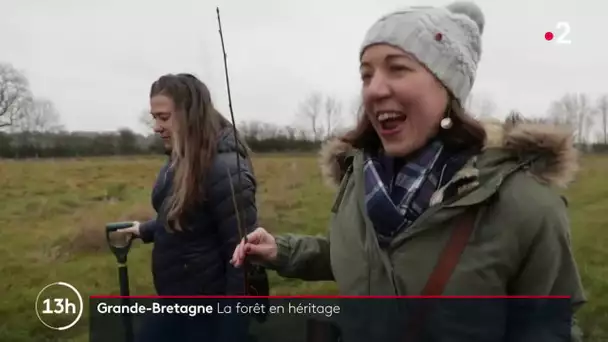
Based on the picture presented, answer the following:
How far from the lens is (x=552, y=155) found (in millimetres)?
1198

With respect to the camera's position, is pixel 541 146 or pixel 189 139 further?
pixel 189 139

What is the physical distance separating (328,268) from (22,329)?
92cm

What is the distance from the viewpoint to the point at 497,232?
1.14 meters

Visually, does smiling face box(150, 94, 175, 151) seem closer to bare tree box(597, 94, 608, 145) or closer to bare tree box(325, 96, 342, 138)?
bare tree box(325, 96, 342, 138)

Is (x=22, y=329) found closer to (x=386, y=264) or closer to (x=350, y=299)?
(x=350, y=299)

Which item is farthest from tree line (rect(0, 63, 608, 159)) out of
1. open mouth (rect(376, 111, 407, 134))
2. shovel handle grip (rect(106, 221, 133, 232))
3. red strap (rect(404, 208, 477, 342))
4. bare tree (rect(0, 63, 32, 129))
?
red strap (rect(404, 208, 477, 342))

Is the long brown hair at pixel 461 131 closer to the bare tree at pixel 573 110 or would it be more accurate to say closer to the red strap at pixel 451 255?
the red strap at pixel 451 255

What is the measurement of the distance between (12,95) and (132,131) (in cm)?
34

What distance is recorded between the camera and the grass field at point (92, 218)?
169cm

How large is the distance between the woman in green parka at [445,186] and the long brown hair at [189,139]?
47cm

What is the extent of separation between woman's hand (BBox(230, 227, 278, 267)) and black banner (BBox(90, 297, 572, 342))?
19 cm

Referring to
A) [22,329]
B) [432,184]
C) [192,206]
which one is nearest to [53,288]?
[22,329]

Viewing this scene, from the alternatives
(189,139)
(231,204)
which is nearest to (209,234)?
(231,204)

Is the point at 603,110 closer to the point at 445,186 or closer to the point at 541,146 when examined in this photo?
the point at 541,146
